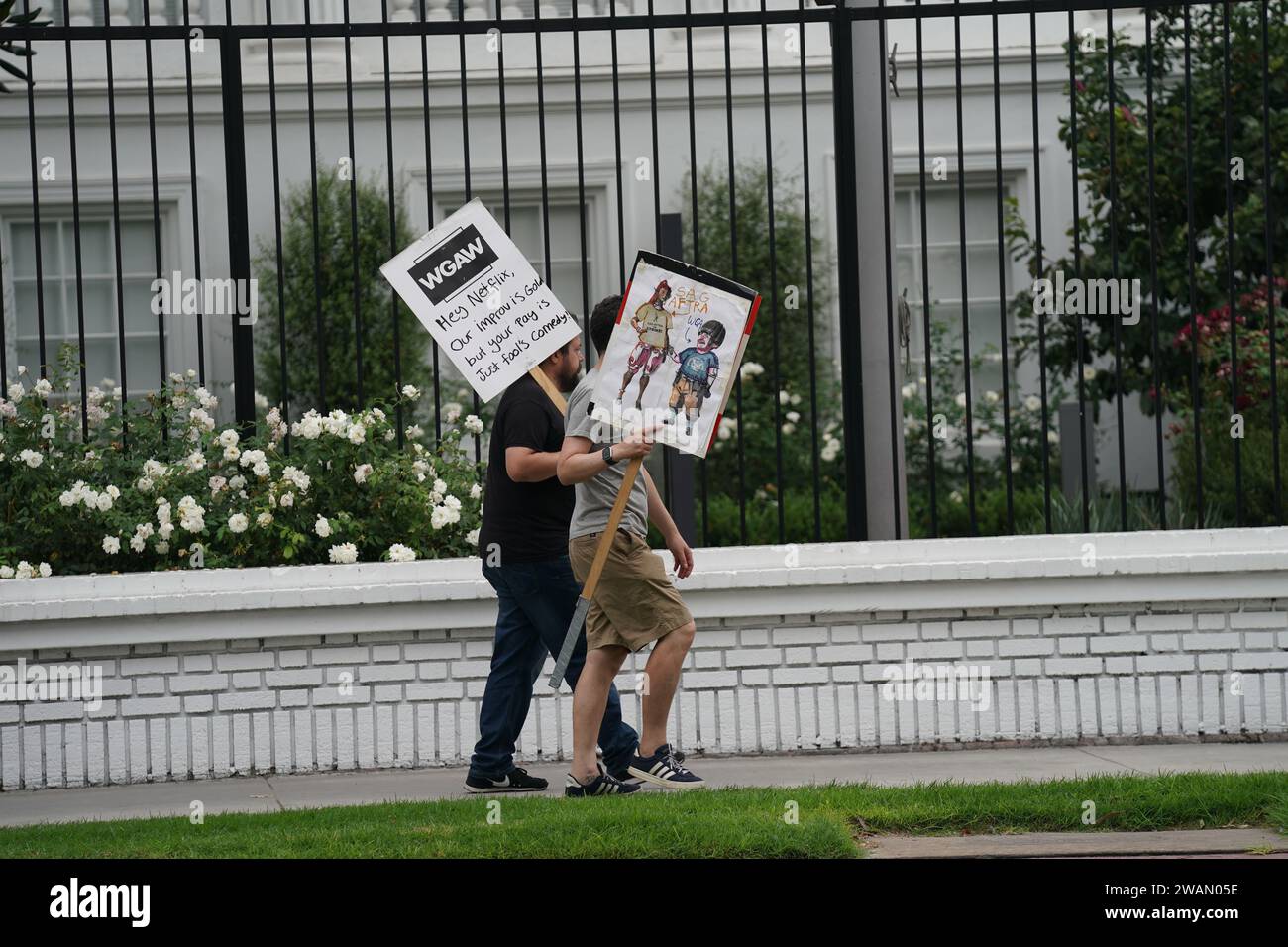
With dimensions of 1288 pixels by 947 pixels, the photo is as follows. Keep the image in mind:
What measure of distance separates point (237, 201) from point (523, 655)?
263 cm

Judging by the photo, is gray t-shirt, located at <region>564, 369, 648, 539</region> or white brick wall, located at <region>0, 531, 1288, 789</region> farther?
white brick wall, located at <region>0, 531, 1288, 789</region>

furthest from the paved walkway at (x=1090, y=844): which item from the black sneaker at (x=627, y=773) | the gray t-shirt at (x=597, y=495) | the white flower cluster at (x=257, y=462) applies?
the white flower cluster at (x=257, y=462)

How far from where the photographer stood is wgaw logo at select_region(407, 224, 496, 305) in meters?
6.11

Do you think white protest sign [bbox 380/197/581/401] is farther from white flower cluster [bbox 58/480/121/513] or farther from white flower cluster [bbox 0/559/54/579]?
white flower cluster [bbox 0/559/54/579]

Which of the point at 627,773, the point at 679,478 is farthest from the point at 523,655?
the point at 679,478

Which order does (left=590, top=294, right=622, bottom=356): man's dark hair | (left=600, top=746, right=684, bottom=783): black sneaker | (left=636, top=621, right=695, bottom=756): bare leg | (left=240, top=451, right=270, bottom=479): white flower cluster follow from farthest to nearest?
(left=240, top=451, right=270, bottom=479): white flower cluster → (left=600, top=746, right=684, bottom=783): black sneaker → (left=590, top=294, right=622, bottom=356): man's dark hair → (left=636, top=621, right=695, bottom=756): bare leg

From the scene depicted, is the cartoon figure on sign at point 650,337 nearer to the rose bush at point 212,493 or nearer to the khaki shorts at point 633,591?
the khaki shorts at point 633,591

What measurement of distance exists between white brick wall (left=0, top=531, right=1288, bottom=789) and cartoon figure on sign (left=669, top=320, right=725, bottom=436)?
1397mm

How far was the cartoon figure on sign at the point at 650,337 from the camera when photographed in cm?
564

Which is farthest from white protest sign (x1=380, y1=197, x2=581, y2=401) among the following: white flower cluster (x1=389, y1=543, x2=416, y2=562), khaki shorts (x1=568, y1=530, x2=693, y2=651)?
white flower cluster (x1=389, y1=543, x2=416, y2=562)

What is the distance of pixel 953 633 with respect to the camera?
277 inches

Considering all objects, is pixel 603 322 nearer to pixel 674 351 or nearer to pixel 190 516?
pixel 674 351
